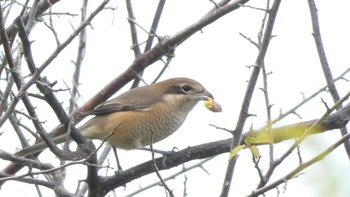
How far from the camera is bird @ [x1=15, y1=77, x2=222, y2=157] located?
16.4ft

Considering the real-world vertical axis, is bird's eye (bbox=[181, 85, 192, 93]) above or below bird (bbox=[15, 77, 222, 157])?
above

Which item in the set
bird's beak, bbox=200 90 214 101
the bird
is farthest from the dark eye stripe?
bird's beak, bbox=200 90 214 101

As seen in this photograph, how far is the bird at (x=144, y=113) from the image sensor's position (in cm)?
499

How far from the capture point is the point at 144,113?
5.15 m

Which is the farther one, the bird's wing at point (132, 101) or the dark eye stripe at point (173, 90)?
the dark eye stripe at point (173, 90)

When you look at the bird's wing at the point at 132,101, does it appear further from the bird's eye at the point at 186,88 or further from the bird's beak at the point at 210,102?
the bird's beak at the point at 210,102

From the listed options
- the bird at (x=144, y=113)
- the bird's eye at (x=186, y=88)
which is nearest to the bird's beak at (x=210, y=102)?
the bird at (x=144, y=113)

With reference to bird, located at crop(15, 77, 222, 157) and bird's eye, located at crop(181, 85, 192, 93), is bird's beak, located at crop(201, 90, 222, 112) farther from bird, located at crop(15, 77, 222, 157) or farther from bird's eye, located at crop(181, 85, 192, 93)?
bird's eye, located at crop(181, 85, 192, 93)

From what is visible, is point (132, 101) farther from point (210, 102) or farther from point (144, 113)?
point (210, 102)

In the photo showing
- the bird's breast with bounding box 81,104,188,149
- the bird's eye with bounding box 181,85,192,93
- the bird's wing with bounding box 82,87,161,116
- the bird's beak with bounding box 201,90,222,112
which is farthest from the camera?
the bird's eye with bounding box 181,85,192,93

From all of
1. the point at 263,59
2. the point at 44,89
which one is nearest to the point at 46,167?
the point at 44,89

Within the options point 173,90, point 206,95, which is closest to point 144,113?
point 173,90

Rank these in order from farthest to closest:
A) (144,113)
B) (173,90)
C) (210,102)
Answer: (173,90) < (144,113) < (210,102)

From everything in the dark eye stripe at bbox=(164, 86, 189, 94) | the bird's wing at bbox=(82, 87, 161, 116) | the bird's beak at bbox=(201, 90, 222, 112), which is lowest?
the bird's beak at bbox=(201, 90, 222, 112)
